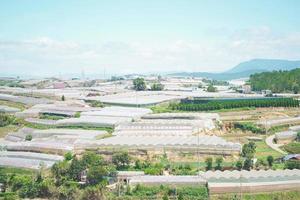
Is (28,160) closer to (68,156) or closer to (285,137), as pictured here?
(68,156)

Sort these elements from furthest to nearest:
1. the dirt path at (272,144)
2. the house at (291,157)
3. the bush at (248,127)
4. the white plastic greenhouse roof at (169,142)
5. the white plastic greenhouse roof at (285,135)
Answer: the bush at (248,127) < the white plastic greenhouse roof at (285,135) < the dirt path at (272,144) < the white plastic greenhouse roof at (169,142) < the house at (291,157)

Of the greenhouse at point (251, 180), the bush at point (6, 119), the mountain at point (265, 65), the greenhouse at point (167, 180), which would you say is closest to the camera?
the greenhouse at point (251, 180)


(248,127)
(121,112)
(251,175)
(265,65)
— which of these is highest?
(265,65)

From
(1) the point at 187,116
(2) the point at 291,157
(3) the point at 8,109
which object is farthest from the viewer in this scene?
(3) the point at 8,109

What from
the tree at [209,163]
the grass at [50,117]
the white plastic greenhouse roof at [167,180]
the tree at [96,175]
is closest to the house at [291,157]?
the tree at [209,163]

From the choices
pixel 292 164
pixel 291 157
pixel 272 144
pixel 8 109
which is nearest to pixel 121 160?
pixel 292 164

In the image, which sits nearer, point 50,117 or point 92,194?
point 92,194

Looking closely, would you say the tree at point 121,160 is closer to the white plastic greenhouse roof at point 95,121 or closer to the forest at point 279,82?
the white plastic greenhouse roof at point 95,121

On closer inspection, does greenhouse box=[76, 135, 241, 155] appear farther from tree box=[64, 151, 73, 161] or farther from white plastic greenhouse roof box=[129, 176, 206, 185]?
white plastic greenhouse roof box=[129, 176, 206, 185]

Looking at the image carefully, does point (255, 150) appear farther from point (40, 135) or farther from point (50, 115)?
point (50, 115)
